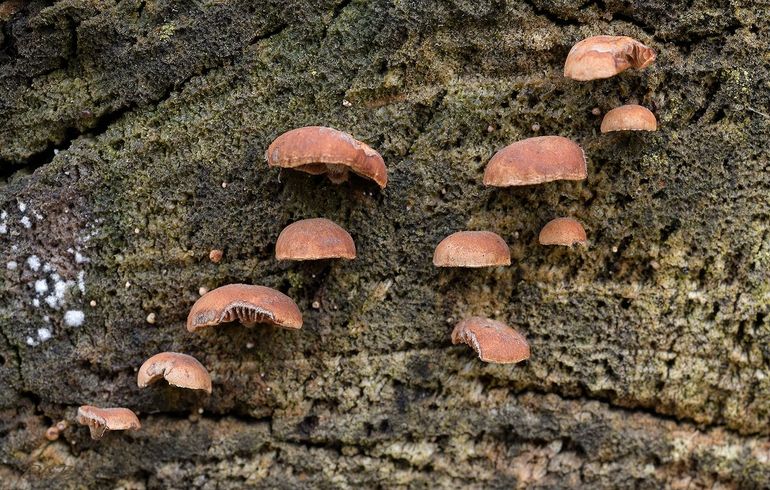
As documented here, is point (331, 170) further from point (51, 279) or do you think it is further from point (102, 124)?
point (51, 279)

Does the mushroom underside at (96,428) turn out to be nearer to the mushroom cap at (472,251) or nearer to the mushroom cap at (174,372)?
the mushroom cap at (174,372)

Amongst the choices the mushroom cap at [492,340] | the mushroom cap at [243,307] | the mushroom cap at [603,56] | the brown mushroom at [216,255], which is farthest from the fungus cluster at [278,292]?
the mushroom cap at [603,56]

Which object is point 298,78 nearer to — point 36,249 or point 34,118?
point 34,118

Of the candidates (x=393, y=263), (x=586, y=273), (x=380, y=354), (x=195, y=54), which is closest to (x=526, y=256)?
(x=586, y=273)

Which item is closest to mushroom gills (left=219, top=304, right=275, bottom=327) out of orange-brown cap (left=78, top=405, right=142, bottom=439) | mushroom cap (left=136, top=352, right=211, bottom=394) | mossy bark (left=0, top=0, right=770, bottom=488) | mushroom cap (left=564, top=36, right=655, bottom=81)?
mossy bark (left=0, top=0, right=770, bottom=488)

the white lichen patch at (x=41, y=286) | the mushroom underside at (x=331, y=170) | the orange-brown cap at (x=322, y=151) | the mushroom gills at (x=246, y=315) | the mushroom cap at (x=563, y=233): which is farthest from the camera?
the white lichen patch at (x=41, y=286)

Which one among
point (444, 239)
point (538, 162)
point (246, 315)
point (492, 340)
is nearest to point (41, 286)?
point (246, 315)
